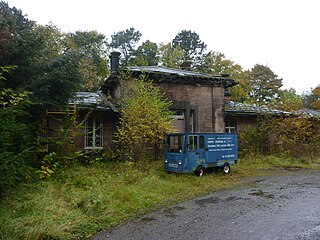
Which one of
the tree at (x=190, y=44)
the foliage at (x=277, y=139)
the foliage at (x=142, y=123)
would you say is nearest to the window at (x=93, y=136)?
the foliage at (x=142, y=123)

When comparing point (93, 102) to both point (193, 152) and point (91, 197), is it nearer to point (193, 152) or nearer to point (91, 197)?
point (193, 152)

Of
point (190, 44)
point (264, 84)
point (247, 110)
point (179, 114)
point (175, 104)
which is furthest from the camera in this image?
point (190, 44)

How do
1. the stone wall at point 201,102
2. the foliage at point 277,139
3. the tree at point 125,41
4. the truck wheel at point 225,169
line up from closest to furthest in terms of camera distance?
the truck wheel at point 225,169, the stone wall at point 201,102, the foliage at point 277,139, the tree at point 125,41

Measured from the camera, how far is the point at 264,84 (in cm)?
4531

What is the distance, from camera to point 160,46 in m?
45.8

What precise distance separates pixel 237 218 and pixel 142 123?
702 centimetres

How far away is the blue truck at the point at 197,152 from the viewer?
1135 cm

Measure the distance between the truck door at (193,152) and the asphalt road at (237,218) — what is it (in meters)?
2.22

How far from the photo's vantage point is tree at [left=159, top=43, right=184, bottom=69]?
4106cm

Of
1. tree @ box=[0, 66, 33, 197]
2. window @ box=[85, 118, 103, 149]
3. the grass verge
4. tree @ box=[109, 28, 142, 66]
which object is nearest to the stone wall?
window @ box=[85, 118, 103, 149]

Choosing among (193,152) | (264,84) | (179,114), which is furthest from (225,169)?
(264,84)

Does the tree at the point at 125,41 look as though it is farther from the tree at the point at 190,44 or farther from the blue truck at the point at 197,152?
the blue truck at the point at 197,152

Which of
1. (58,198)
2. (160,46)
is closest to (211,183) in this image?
(58,198)

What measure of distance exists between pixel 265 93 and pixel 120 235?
4423 centimetres
